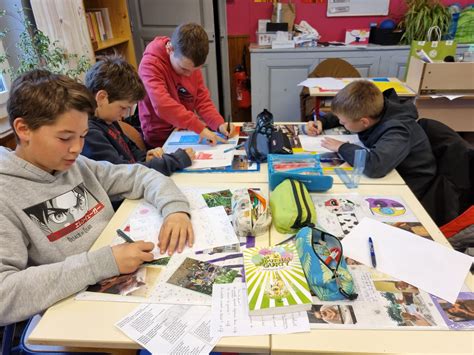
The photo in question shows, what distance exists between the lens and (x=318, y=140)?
1.65m

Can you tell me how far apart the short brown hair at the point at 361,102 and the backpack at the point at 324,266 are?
79 cm

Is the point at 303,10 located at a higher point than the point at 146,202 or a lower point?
higher

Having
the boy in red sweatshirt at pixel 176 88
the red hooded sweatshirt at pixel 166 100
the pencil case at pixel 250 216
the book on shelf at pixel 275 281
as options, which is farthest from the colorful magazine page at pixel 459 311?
the red hooded sweatshirt at pixel 166 100

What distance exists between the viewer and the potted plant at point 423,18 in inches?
122

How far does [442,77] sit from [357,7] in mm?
1362

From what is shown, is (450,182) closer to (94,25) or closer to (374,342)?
(374,342)

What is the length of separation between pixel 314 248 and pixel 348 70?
→ 2.57 meters

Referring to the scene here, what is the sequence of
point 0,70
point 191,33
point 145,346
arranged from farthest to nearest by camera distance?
1. point 0,70
2. point 191,33
3. point 145,346

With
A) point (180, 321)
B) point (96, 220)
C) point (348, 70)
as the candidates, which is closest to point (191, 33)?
point (96, 220)

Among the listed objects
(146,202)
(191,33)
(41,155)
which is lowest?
(146,202)

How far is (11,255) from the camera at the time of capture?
0.79 m

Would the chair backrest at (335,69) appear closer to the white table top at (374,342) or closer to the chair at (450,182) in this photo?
the chair at (450,182)

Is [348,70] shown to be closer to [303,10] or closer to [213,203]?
[303,10]

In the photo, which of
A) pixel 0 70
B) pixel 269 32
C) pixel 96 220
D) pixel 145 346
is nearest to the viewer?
pixel 145 346
